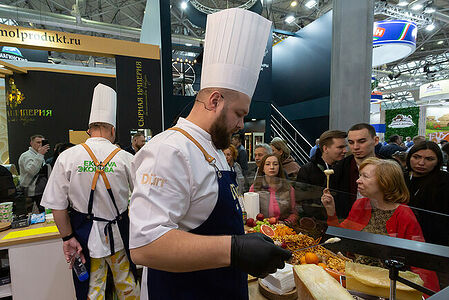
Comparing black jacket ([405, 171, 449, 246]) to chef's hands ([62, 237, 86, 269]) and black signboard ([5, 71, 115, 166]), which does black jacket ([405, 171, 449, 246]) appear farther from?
black signboard ([5, 71, 115, 166])

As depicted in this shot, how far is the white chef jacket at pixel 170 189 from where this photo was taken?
25.8 inches

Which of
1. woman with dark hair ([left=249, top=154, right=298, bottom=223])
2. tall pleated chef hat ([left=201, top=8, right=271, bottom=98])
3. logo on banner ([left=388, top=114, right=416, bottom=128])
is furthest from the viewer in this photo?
logo on banner ([left=388, top=114, right=416, bottom=128])

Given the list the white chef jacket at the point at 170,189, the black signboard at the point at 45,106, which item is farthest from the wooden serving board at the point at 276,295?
the black signboard at the point at 45,106

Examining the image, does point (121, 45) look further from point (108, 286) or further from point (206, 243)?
point (206, 243)

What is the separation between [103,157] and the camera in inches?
73.2

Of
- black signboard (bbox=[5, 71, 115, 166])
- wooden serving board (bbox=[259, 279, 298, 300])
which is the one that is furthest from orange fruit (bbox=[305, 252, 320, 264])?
black signboard (bbox=[5, 71, 115, 166])

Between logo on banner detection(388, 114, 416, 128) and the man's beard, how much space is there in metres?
14.9

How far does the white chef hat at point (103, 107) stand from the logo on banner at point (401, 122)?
14.6 metres

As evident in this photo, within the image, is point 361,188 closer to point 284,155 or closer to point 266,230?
point 266,230

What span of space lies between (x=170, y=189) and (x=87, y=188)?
4.58 feet

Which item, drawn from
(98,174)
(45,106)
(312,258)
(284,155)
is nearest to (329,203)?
(312,258)

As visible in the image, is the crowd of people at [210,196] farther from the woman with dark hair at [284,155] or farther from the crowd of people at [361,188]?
the woman with dark hair at [284,155]

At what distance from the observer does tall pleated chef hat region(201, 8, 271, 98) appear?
981 mm

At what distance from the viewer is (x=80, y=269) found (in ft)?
5.77
